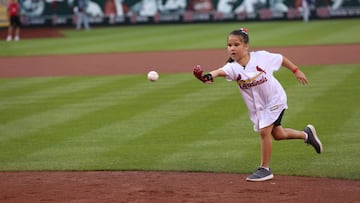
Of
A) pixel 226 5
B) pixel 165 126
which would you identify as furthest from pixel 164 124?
pixel 226 5

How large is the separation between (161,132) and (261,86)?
11.0 feet

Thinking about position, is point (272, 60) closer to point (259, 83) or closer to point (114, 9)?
point (259, 83)

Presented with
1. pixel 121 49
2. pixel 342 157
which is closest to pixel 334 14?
pixel 121 49

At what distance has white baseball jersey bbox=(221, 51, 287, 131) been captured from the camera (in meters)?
8.89

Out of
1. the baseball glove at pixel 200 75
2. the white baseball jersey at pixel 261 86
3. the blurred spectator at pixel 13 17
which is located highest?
the baseball glove at pixel 200 75

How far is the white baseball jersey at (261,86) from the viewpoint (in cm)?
889

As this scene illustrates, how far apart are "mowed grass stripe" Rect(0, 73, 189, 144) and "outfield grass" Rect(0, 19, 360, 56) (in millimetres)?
10036

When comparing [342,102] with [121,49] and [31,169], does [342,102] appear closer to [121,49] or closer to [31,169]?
[31,169]

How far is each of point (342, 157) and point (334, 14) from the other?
95.6 ft

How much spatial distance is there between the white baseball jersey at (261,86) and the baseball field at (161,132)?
0.72m

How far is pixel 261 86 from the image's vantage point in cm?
896

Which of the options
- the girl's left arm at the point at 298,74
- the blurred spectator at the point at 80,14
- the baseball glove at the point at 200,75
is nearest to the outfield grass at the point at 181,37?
the blurred spectator at the point at 80,14

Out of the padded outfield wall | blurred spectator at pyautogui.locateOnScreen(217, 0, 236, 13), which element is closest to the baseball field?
the padded outfield wall

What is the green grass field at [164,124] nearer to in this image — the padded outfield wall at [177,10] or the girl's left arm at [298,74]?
the girl's left arm at [298,74]
